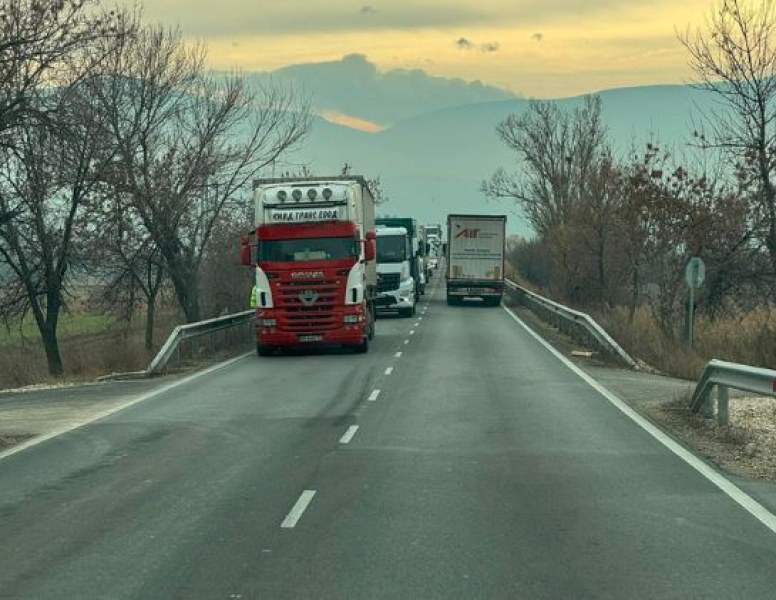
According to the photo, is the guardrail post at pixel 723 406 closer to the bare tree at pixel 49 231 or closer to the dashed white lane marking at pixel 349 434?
the dashed white lane marking at pixel 349 434

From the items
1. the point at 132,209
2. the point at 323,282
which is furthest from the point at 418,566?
the point at 132,209

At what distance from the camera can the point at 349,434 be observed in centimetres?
1389

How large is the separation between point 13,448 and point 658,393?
34.4 feet

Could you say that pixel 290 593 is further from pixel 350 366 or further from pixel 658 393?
pixel 350 366

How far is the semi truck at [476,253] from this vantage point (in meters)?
51.6

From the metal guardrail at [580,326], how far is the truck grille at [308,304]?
626 centimetres

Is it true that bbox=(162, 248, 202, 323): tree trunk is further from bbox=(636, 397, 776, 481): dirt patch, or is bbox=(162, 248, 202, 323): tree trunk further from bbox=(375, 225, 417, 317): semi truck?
bbox=(636, 397, 776, 481): dirt patch

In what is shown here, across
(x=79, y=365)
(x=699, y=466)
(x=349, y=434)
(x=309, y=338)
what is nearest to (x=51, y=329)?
(x=79, y=365)

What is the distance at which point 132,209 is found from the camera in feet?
117

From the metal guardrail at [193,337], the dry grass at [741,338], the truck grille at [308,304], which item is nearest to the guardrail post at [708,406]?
the dry grass at [741,338]

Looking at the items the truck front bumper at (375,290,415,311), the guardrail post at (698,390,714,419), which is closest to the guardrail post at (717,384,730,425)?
the guardrail post at (698,390,714,419)

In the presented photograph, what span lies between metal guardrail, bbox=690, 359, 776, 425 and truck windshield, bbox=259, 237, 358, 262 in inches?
477

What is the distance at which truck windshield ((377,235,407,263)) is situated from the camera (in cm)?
4512

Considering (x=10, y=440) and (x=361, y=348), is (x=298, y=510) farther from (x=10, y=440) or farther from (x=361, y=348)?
(x=361, y=348)
